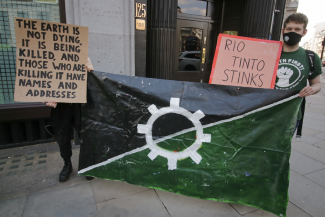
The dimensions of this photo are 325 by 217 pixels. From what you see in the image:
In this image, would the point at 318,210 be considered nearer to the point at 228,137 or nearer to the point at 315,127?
the point at 228,137

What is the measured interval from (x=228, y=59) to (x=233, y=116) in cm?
65

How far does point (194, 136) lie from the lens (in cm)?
238

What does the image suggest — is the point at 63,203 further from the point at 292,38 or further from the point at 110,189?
the point at 292,38

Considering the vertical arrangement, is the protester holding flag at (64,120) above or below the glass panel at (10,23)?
below

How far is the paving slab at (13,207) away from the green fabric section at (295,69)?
10.8ft

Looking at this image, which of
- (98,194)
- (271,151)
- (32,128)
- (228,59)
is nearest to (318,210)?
(271,151)

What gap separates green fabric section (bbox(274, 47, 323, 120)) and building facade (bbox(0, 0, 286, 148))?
2.83 meters

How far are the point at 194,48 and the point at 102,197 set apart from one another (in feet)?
15.1

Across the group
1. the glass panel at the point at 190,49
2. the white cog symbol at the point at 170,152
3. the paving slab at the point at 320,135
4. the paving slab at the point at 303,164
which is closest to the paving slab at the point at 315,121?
the paving slab at the point at 320,135

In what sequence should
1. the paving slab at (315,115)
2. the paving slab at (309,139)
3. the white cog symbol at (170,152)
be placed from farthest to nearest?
the paving slab at (315,115)
the paving slab at (309,139)
the white cog symbol at (170,152)

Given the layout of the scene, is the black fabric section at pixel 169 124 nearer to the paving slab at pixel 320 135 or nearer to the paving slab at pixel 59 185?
the paving slab at pixel 59 185

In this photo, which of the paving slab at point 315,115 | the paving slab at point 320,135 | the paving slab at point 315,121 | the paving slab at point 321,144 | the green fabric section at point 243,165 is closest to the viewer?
the green fabric section at point 243,165

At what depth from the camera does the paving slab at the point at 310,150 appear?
388cm

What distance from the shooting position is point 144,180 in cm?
252
